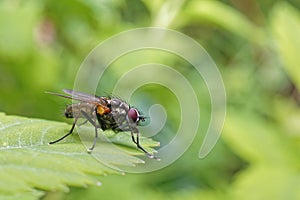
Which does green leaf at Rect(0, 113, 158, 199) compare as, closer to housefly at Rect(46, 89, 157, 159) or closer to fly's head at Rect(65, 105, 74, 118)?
housefly at Rect(46, 89, 157, 159)

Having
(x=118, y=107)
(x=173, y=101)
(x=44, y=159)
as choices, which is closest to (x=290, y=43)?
(x=173, y=101)

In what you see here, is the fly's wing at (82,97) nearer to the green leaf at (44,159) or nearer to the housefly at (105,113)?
the housefly at (105,113)

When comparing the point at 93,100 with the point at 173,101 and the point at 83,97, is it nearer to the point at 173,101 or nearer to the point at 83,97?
the point at 83,97

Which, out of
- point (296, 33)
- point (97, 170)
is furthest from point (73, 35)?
point (97, 170)

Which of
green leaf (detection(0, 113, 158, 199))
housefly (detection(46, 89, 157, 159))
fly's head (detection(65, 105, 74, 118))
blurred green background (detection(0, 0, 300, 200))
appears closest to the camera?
green leaf (detection(0, 113, 158, 199))

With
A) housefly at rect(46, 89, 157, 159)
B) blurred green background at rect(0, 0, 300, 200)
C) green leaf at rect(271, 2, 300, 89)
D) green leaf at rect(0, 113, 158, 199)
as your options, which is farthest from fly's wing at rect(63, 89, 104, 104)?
green leaf at rect(271, 2, 300, 89)

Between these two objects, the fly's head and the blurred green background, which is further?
the blurred green background
